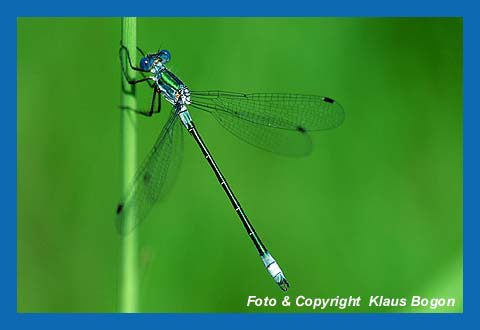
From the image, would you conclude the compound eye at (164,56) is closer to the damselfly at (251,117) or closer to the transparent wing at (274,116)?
the damselfly at (251,117)

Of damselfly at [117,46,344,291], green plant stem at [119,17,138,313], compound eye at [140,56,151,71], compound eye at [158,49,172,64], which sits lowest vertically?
green plant stem at [119,17,138,313]

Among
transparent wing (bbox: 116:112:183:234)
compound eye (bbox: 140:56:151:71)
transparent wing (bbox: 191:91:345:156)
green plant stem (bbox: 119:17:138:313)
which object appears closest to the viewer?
green plant stem (bbox: 119:17:138:313)

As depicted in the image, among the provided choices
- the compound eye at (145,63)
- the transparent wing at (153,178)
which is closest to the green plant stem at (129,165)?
the transparent wing at (153,178)

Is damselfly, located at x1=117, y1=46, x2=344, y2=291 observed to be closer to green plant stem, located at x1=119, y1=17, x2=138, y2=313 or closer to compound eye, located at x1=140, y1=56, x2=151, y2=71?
compound eye, located at x1=140, y1=56, x2=151, y2=71

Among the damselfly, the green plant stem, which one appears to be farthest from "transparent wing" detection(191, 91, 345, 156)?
the green plant stem

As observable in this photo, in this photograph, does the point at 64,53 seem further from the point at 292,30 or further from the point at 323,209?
the point at 323,209

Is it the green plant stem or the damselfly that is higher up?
the damselfly
